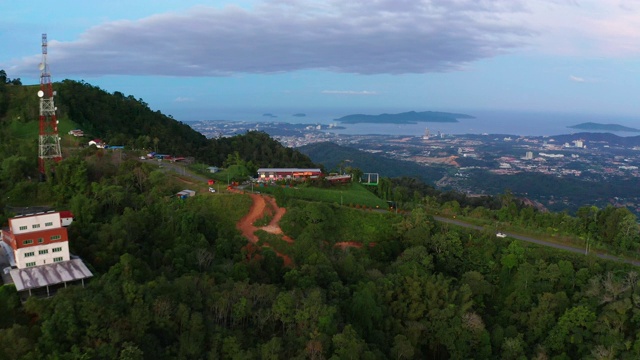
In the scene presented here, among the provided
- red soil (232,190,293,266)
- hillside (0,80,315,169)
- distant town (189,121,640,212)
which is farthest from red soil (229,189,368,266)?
distant town (189,121,640,212)

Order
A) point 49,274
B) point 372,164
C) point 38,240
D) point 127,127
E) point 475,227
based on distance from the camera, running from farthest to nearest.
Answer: point 372,164
point 127,127
point 475,227
point 38,240
point 49,274

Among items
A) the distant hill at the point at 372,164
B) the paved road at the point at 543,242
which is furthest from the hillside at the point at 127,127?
the distant hill at the point at 372,164

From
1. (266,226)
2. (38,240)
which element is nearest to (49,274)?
(38,240)

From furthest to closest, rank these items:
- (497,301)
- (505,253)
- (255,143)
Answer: (255,143) < (505,253) < (497,301)

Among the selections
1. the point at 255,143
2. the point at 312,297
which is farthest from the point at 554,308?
the point at 255,143

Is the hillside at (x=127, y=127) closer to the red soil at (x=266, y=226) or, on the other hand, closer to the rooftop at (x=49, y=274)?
the red soil at (x=266, y=226)

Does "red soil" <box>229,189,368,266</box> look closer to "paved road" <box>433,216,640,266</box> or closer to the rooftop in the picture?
"paved road" <box>433,216,640,266</box>

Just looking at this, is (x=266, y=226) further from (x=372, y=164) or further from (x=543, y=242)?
(x=372, y=164)

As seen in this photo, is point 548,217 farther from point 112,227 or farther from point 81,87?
point 81,87
